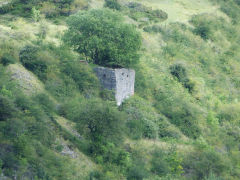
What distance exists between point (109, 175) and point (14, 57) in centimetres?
992

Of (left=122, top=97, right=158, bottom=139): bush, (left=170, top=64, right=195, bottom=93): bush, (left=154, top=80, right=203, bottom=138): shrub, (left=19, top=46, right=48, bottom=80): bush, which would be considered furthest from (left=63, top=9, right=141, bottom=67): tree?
(left=170, top=64, right=195, bottom=93): bush

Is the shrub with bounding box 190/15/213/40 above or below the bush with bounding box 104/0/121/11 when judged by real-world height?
below

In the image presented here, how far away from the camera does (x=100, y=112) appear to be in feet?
81.1

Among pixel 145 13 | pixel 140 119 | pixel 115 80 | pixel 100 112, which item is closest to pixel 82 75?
pixel 115 80

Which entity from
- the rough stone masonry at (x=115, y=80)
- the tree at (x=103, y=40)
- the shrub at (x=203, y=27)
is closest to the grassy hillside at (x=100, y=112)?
the rough stone masonry at (x=115, y=80)

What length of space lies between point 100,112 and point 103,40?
830 cm

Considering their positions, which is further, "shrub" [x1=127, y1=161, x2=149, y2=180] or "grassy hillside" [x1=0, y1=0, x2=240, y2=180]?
"shrub" [x1=127, y1=161, x2=149, y2=180]

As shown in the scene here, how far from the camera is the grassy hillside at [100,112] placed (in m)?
21.9

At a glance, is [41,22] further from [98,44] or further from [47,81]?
[47,81]

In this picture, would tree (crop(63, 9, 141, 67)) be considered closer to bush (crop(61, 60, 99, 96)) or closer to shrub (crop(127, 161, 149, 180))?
bush (crop(61, 60, 99, 96))

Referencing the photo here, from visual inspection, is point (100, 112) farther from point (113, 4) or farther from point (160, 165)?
point (113, 4)

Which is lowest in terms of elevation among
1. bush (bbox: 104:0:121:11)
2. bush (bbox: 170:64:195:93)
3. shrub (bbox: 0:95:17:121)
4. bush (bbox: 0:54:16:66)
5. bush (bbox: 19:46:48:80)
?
bush (bbox: 170:64:195:93)

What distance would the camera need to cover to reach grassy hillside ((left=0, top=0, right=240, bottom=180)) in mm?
21938

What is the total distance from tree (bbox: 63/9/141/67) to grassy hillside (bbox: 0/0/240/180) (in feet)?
3.25
